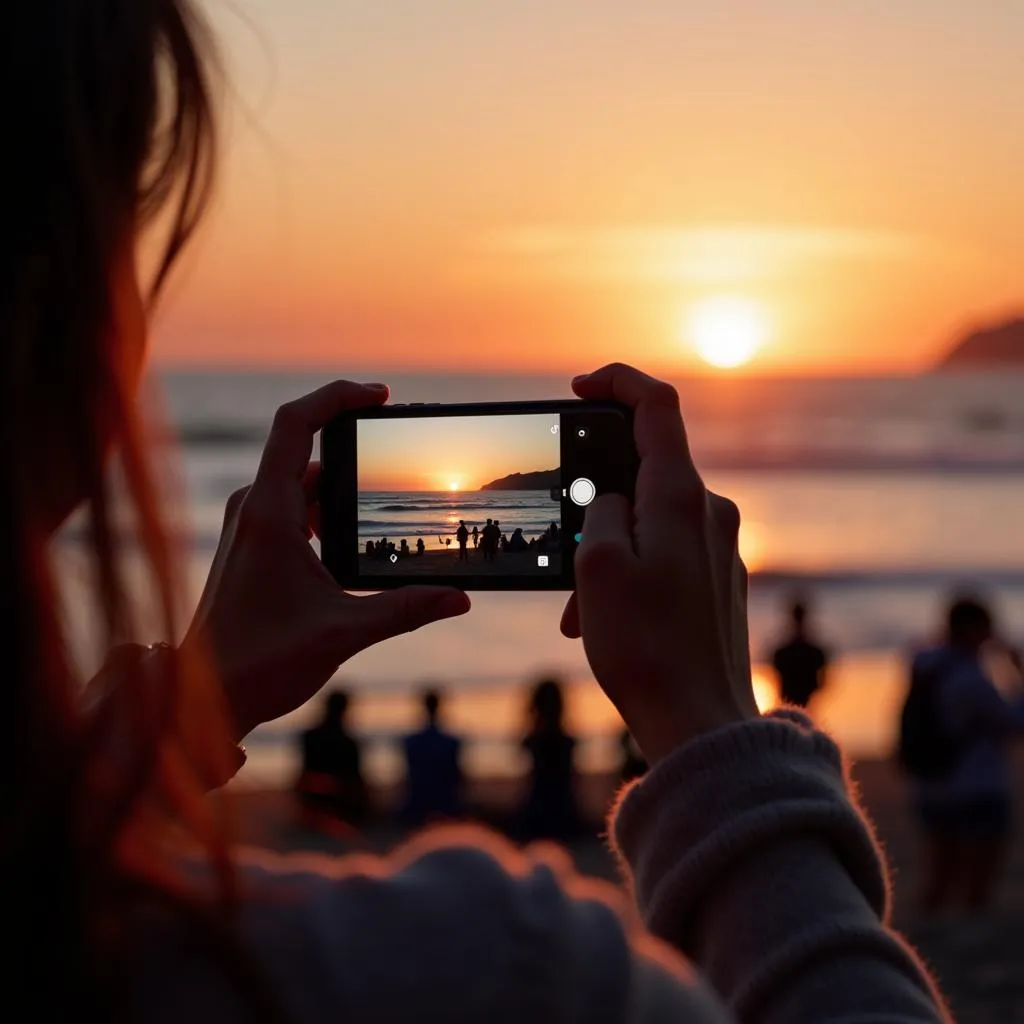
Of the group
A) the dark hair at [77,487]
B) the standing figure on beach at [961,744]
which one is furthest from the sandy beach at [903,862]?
the dark hair at [77,487]

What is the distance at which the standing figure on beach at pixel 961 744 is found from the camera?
739 centimetres

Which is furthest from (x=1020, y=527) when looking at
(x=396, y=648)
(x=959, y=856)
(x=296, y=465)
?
(x=296, y=465)

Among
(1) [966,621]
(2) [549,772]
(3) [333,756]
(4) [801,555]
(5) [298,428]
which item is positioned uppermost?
(5) [298,428]

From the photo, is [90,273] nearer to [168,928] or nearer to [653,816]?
[168,928]

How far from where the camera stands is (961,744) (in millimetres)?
7469

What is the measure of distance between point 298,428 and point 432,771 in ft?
24.7

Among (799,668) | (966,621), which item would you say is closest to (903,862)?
(799,668)

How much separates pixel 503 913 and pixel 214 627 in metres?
1.03

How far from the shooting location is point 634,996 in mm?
738

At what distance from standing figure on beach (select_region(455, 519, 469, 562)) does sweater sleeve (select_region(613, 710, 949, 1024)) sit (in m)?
0.86

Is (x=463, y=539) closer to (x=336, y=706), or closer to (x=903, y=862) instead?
(x=336, y=706)

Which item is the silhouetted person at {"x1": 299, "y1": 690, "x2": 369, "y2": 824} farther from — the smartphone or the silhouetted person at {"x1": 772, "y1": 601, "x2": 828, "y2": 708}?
the smartphone

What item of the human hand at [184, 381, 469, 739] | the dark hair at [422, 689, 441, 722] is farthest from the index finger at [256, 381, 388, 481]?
the dark hair at [422, 689, 441, 722]

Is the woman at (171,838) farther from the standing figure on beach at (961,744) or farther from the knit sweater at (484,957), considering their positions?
the standing figure on beach at (961,744)
